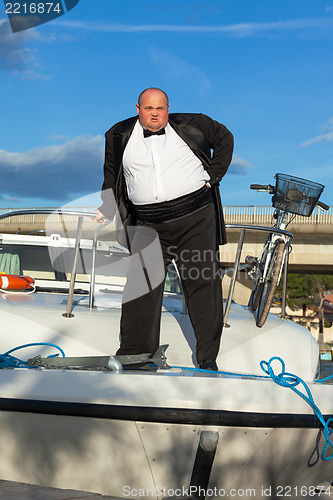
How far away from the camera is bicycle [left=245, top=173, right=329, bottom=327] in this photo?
14.5 feet

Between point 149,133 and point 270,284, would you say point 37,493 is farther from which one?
point 270,284

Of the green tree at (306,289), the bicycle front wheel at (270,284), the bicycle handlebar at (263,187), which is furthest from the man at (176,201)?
the green tree at (306,289)

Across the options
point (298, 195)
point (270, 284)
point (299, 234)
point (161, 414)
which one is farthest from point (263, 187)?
point (299, 234)

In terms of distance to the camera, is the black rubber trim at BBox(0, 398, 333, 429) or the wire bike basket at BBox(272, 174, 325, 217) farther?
the wire bike basket at BBox(272, 174, 325, 217)

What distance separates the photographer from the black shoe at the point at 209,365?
10.1 ft

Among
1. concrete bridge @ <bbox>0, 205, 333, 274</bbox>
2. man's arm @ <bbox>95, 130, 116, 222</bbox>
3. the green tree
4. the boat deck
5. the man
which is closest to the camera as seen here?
the boat deck

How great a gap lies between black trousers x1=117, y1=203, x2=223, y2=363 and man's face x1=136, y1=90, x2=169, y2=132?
0.55 m

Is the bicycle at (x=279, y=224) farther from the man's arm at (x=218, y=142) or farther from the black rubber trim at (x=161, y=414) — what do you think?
the black rubber trim at (x=161, y=414)

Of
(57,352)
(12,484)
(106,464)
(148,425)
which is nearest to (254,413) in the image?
(148,425)

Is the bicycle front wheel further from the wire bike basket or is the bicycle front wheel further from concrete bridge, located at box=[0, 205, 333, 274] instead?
concrete bridge, located at box=[0, 205, 333, 274]

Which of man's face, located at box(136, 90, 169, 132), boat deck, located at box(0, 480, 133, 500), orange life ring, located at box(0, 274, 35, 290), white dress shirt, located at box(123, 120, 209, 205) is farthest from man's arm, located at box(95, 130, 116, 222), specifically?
boat deck, located at box(0, 480, 133, 500)

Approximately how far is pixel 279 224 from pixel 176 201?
2521 mm

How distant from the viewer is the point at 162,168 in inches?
126

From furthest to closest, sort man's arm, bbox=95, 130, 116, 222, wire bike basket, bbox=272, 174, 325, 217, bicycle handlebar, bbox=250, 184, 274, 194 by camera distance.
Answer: bicycle handlebar, bbox=250, 184, 274, 194 → wire bike basket, bbox=272, 174, 325, 217 → man's arm, bbox=95, 130, 116, 222
